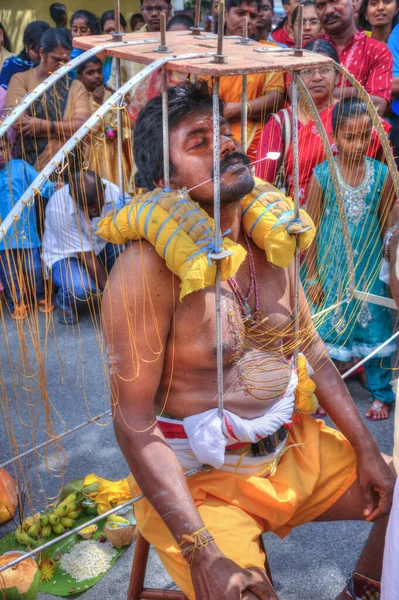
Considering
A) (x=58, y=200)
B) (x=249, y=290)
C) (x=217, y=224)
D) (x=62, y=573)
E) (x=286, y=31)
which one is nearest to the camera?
(x=217, y=224)

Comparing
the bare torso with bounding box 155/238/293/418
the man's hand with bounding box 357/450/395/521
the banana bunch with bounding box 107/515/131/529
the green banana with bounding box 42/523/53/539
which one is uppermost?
the bare torso with bounding box 155/238/293/418

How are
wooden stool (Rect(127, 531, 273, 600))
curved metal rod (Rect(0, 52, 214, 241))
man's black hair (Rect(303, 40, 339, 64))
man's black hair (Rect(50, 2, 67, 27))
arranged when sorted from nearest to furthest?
1. curved metal rod (Rect(0, 52, 214, 241))
2. wooden stool (Rect(127, 531, 273, 600))
3. man's black hair (Rect(303, 40, 339, 64))
4. man's black hair (Rect(50, 2, 67, 27))

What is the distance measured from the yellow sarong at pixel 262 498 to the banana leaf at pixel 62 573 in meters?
0.60

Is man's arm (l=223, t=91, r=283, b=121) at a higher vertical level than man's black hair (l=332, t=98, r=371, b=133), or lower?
lower

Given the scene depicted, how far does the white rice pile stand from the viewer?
262 centimetres

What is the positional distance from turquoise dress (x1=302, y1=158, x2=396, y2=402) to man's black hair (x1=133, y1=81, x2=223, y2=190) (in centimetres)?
123

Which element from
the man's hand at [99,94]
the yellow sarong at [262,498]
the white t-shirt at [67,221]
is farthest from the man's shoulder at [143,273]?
the man's hand at [99,94]

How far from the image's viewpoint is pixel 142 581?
7.52 ft

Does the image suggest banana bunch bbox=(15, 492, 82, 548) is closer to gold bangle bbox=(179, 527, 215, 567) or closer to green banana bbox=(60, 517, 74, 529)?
green banana bbox=(60, 517, 74, 529)

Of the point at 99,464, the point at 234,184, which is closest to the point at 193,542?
the point at 234,184

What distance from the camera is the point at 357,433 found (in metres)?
2.25

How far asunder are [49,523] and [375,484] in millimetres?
1363

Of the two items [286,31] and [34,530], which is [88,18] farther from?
[34,530]

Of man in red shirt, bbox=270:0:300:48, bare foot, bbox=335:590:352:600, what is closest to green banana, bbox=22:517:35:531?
bare foot, bbox=335:590:352:600
